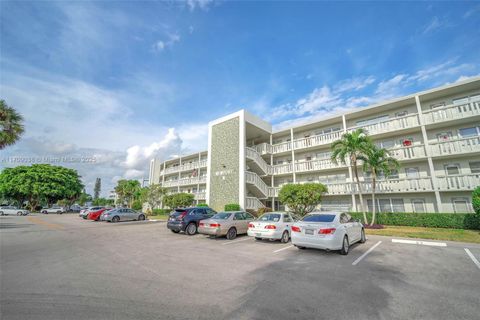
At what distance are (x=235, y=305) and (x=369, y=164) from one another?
1579 cm

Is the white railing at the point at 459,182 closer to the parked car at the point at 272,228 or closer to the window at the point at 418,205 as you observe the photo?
the window at the point at 418,205

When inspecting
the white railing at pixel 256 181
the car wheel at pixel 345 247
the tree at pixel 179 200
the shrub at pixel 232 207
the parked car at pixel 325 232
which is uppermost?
the white railing at pixel 256 181

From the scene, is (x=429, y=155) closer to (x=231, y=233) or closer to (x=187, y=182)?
(x=231, y=233)

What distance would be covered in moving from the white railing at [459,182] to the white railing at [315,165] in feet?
22.9

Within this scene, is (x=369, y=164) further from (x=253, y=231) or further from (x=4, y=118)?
(x=4, y=118)

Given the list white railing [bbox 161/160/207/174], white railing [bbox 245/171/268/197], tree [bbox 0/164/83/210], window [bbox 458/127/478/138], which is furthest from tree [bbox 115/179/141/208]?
window [bbox 458/127/478/138]

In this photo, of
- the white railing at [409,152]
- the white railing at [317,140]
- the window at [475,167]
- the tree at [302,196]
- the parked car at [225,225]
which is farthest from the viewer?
the white railing at [317,140]

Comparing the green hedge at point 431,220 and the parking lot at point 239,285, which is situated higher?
the green hedge at point 431,220

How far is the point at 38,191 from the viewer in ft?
149

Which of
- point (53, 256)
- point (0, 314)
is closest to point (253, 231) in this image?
point (53, 256)

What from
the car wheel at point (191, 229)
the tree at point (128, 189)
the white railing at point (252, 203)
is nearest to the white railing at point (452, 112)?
the white railing at point (252, 203)

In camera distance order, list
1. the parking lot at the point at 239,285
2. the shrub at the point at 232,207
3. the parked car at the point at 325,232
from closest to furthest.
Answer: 1. the parking lot at the point at 239,285
2. the parked car at the point at 325,232
3. the shrub at the point at 232,207

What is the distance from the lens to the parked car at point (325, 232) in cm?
748

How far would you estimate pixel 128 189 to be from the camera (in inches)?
1737
